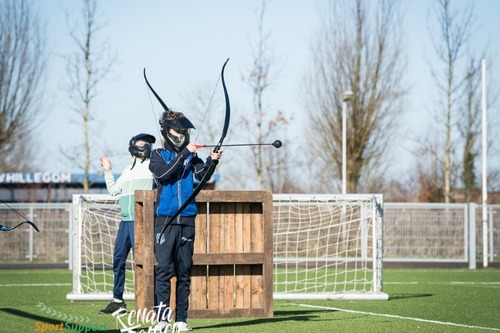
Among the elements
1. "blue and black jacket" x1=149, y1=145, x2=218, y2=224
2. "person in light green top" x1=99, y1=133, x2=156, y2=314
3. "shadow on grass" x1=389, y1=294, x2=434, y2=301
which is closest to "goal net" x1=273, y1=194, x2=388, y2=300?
"shadow on grass" x1=389, y1=294, x2=434, y2=301

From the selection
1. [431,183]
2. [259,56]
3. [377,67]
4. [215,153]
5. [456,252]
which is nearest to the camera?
Answer: [215,153]

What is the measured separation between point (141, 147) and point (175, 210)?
2808mm

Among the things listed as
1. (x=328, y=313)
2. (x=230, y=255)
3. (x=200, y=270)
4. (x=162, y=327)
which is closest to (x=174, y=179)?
(x=162, y=327)

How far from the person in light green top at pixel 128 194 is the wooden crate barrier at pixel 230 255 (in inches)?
39.5

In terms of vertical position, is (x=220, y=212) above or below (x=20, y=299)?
above

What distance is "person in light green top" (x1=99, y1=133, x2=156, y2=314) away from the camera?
37.7 feet

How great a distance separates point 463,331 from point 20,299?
708 centimetres

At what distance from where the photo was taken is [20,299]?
13.7 metres

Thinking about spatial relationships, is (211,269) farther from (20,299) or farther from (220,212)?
(20,299)

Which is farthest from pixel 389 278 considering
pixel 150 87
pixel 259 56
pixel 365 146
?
pixel 365 146

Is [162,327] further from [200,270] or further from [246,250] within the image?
[246,250]

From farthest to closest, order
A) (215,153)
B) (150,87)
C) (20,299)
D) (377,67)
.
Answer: (377,67) < (20,299) < (150,87) < (215,153)

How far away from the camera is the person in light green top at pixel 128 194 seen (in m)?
11.5

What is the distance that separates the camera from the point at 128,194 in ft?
37.8
